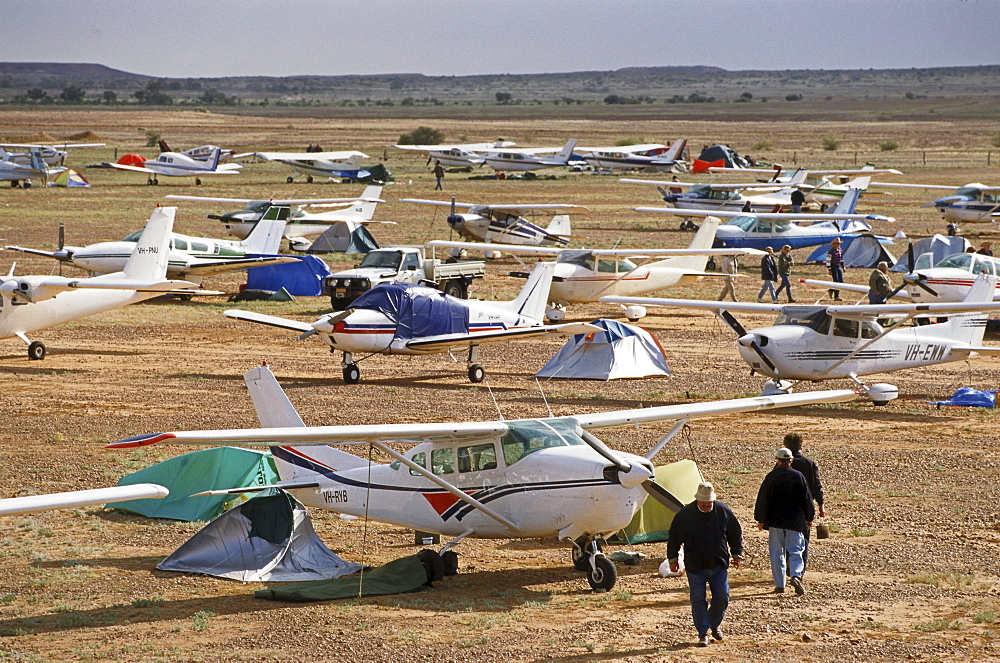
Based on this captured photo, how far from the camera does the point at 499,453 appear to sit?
10.9 meters

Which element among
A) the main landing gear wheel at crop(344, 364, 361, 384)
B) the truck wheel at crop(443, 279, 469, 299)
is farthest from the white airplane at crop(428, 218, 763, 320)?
the main landing gear wheel at crop(344, 364, 361, 384)

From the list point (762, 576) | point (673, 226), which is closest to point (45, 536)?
point (762, 576)

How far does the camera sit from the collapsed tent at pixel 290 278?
103ft

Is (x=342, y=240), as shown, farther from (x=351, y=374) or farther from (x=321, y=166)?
(x=321, y=166)

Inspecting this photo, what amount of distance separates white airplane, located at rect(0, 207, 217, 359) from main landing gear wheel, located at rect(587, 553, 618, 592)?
1432cm

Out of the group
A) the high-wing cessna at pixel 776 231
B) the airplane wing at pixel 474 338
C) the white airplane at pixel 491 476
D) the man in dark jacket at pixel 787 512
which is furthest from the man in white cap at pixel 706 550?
the high-wing cessna at pixel 776 231

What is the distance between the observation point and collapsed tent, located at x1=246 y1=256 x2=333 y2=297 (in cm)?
3127

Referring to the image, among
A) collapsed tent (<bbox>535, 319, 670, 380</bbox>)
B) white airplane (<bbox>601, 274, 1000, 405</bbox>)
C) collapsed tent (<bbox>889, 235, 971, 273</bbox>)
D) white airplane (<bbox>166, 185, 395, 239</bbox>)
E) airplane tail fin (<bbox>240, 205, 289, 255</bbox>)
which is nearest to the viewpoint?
white airplane (<bbox>601, 274, 1000, 405</bbox>)

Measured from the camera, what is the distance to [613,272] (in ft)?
95.5

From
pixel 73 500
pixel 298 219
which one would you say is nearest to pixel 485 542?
pixel 73 500

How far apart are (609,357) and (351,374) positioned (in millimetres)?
4650

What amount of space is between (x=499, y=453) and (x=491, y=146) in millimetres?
66222

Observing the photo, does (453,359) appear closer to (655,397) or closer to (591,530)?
(655,397)

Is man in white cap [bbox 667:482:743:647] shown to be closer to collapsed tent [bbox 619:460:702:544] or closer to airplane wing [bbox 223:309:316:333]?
collapsed tent [bbox 619:460:702:544]
